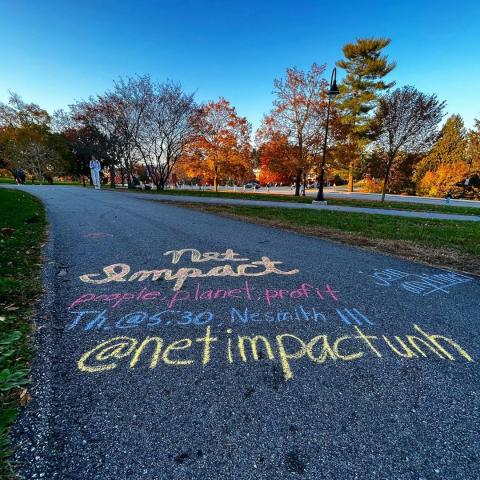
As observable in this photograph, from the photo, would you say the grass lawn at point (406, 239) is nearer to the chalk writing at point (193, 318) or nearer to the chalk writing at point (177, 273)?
the chalk writing at point (177, 273)

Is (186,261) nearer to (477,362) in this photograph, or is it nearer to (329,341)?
(329,341)

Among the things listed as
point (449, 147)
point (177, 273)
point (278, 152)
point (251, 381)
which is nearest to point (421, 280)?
point (251, 381)

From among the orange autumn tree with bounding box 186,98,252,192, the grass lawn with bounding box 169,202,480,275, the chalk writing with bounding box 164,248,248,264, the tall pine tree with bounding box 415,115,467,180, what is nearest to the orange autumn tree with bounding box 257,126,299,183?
the orange autumn tree with bounding box 186,98,252,192

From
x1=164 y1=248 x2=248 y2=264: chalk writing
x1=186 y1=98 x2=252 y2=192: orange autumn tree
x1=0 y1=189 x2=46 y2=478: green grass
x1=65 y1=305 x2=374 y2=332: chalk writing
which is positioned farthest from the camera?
x1=186 y1=98 x2=252 y2=192: orange autumn tree

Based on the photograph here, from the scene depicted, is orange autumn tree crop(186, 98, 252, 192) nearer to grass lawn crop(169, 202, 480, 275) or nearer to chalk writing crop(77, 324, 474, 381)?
grass lawn crop(169, 202, 480, 275)

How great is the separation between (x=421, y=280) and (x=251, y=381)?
3.32 metres

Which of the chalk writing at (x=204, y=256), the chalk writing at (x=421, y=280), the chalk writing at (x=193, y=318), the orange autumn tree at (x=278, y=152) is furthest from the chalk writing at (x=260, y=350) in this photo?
the orange autumn tree at (x=278, y=152)

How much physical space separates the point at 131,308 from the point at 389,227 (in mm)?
8015

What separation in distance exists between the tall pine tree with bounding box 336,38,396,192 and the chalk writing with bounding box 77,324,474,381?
35.0 metres

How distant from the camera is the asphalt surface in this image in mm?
1322

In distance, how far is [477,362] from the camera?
6.87 ft

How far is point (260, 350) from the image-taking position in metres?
2.16

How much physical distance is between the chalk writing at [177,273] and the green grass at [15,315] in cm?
70

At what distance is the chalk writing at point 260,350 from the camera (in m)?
2.01
